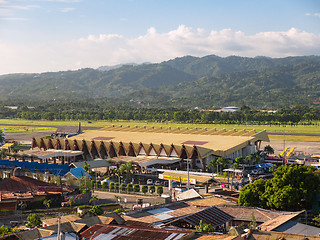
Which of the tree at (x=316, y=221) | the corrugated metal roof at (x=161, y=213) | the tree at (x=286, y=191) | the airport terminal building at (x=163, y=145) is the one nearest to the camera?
the corrugated metal roof at (x=161, y=213)

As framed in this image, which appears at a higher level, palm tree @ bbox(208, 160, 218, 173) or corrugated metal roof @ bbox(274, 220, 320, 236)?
corrugated metal roof @ bbox(274, 220, 320, 236)

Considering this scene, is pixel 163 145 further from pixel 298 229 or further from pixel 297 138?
pixel 297 138

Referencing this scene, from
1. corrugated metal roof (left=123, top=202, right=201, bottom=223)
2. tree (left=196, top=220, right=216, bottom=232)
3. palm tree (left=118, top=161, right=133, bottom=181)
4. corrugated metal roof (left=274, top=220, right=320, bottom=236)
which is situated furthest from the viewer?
palm tree (left=118, top=161, right=133, bottom=181)

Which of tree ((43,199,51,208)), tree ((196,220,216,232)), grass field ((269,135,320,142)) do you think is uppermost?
tree ((196,220,216,232))

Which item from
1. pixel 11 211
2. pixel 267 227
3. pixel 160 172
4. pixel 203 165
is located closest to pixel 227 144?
pixel 203 165

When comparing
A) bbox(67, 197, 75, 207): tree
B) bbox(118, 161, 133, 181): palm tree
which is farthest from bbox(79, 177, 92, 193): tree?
bbox(118, 161, 133, 181): palm tree

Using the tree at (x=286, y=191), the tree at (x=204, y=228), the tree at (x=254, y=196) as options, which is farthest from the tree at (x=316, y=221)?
the tree at (x=204, y=228)

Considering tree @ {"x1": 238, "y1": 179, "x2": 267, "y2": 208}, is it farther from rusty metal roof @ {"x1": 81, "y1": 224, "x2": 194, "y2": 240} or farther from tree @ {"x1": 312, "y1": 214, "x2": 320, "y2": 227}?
rusty metal roof @ {"x1": 81, "y1": 224, "x2": 194, "y2": 240}

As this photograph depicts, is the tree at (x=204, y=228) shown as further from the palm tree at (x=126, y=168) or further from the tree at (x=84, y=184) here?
the palm tree at (x=126, y=168)

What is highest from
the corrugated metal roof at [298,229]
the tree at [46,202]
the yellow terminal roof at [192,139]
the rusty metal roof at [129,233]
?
the yellow terminal roof at [192,139]
